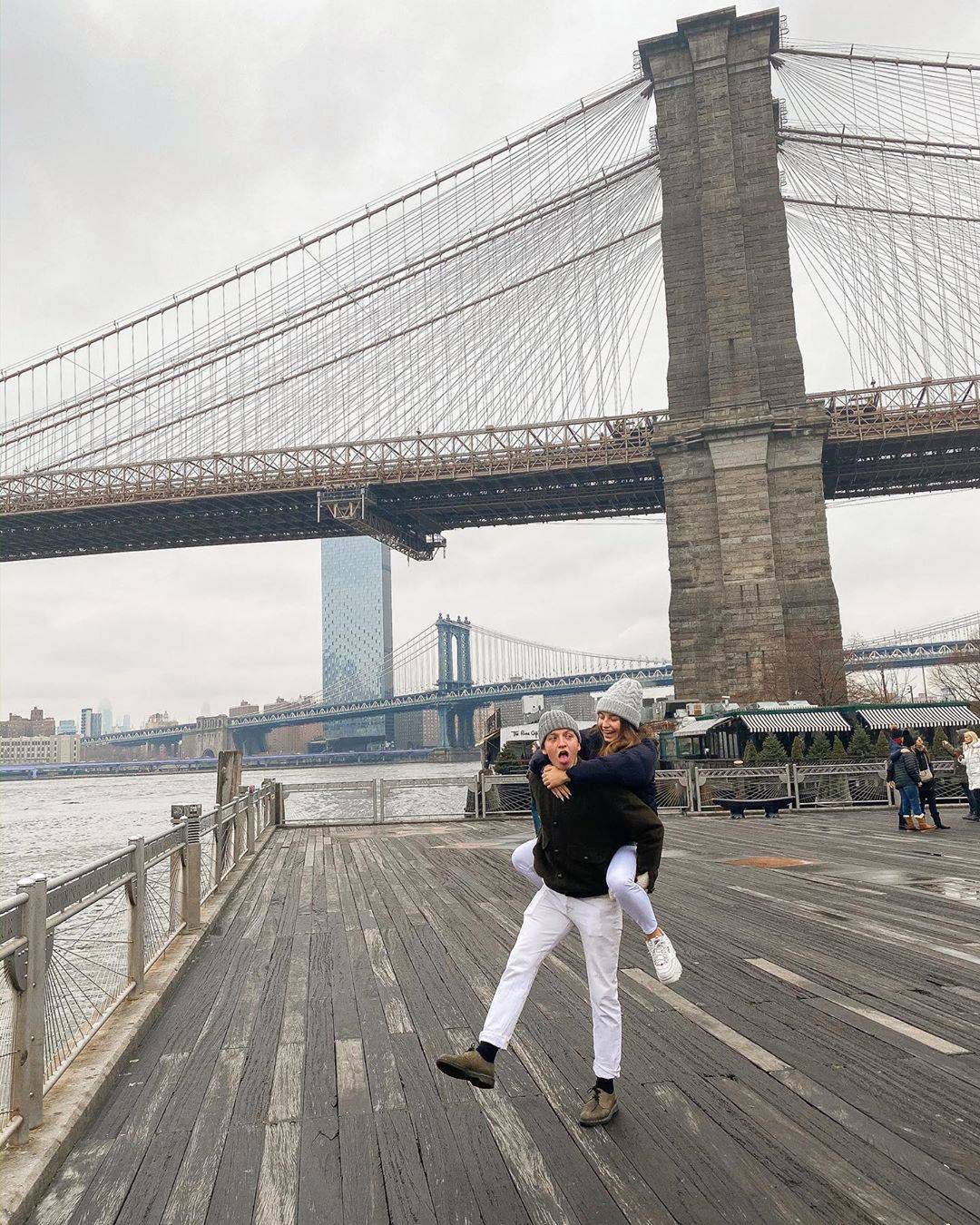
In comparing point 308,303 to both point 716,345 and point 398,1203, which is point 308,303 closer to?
point 716,345

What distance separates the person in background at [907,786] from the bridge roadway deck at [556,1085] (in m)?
6.42

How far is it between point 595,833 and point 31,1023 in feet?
8.51

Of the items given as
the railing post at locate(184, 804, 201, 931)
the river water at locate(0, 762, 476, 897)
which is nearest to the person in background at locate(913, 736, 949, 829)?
the river water at locate(0, 762, 476, 897)

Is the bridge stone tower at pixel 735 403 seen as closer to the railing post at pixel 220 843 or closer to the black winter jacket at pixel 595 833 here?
the railing post at pixel 220 843

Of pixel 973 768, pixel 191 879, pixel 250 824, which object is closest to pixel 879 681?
pixel 973 768

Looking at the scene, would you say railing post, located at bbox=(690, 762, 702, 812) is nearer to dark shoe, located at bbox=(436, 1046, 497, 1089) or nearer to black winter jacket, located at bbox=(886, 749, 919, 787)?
black winter jacket, located at bbox=(886, 749, 919, 787)

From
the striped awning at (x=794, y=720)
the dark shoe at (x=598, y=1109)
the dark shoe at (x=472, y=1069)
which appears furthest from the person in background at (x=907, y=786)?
the dark shoe at (x=472, y=1069)

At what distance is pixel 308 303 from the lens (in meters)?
65.5

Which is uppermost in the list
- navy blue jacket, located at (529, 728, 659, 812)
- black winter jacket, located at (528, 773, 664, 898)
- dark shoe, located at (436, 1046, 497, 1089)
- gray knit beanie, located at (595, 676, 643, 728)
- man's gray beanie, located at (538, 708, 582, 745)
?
gray knit beanie, located at (595, 676, 643, 728)

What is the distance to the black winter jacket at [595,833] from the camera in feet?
13.6

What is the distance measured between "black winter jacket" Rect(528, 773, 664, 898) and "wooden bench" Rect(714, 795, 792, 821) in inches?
691

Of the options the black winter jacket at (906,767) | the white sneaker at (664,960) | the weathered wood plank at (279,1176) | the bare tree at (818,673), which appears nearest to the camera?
the weathered wood plank at (279,1176)

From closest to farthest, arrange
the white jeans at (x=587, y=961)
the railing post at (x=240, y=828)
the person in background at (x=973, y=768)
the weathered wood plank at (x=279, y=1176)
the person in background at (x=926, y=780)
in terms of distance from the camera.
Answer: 1. the weathered wood plank at (x=279, y=1176)
2. the white jeans at (x=587, y=961)
3. the railing post at (x=240, y=828)
4. the person in background at (x=926, y=780)
5. the person in background at (x=973, y=768)

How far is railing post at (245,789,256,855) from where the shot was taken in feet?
50.6
